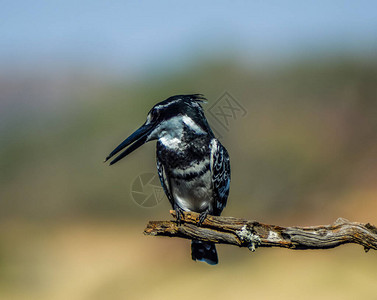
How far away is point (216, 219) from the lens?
427cm

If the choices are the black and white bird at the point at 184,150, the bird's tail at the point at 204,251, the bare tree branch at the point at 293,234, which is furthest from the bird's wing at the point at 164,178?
the bare tree branch at the point at 293,234

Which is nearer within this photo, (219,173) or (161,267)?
(219,173)

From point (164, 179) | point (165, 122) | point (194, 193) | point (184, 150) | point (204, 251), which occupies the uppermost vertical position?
point (165, 122)

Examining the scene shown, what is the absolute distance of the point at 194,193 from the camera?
5.22m

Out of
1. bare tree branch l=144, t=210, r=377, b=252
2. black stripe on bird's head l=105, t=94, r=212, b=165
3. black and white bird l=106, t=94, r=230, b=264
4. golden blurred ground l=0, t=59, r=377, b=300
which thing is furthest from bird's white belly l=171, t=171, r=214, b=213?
golden blurred ground l=0, t=59, r=377, b=300

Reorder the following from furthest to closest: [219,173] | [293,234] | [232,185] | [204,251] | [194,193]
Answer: [232,185]
[204,251]
[219,173]
[194,193]
[293,234]

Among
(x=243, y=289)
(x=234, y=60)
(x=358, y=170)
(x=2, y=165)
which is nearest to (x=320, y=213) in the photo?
(x=358, y=170)

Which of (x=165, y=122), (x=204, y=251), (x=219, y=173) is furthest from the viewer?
(x=204, y=251)

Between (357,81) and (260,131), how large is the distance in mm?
4290

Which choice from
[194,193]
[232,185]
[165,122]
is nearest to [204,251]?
[194,193]

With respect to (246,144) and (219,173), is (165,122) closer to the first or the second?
(219,173)

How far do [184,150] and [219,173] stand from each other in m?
0.59

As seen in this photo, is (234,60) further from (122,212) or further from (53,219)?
(53,219)

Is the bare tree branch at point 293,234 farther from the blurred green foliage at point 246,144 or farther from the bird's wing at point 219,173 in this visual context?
the blurred green foliage at point 246,144
